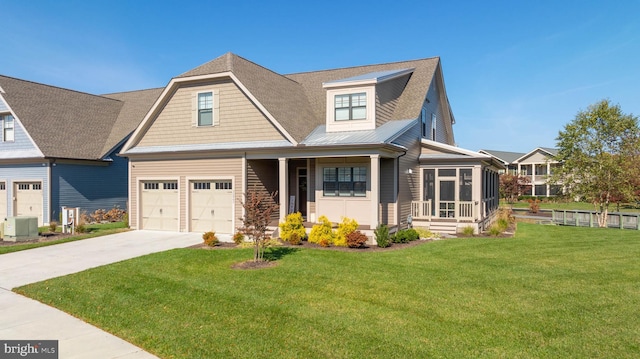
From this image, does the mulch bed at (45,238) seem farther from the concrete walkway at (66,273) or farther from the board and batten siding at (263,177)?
the board and batten siding at (263,177)

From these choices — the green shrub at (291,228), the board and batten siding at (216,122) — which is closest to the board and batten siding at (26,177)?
the board and batten siding at (216,122)

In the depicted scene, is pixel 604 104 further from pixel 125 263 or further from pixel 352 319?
pixel 125 263

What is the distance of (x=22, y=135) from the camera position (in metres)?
22.7

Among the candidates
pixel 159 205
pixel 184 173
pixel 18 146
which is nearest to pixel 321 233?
pixel 184 173

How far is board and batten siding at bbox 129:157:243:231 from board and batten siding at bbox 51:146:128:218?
5597 mm

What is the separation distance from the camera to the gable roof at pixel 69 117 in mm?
22500

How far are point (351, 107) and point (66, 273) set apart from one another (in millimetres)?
11881

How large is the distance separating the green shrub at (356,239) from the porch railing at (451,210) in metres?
5.38

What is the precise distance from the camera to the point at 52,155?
850 inches

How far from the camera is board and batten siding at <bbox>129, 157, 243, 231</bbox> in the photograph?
57.3 ft

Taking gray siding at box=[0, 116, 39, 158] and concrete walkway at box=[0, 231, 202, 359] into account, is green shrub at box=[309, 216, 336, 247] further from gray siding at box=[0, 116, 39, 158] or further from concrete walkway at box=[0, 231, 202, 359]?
gray siding at box=[0, 116, 39, 158]

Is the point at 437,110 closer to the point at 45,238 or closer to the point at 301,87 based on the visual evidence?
the point at 301,87

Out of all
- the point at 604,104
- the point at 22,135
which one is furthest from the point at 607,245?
the point at 22,135

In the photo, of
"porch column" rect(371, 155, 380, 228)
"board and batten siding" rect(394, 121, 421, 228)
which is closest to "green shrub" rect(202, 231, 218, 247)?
"porch column" rect(371, 155, 380, 228)
